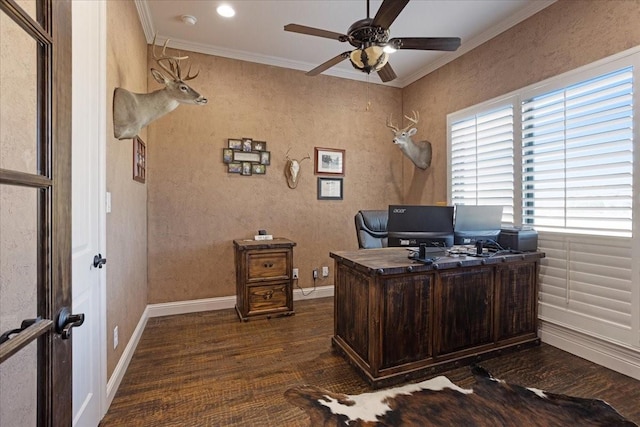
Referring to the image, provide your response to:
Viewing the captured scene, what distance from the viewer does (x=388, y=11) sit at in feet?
6.29

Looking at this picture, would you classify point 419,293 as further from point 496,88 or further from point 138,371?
point 496,88

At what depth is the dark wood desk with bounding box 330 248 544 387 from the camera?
2225 millimetres

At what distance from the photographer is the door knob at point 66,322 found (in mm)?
886

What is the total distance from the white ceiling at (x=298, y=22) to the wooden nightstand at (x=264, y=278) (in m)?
2.40

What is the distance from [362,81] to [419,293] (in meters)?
3.51

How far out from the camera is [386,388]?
219cm

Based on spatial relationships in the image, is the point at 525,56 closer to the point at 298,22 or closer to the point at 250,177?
the point at 298,22

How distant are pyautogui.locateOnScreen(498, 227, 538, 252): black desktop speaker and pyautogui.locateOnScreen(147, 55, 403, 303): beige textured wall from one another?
210cm

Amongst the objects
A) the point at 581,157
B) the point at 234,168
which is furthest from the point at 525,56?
the point at 234,168

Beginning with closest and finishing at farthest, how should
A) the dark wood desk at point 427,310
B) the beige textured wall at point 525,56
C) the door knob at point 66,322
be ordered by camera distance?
the door knob at point 66,322
the dark wood desk at point 427,310
the beige textured wall at point 525,56

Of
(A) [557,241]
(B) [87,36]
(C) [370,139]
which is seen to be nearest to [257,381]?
(B) [87,36]

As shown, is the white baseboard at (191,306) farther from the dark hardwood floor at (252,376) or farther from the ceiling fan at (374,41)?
the ceiling fan at (374,41)

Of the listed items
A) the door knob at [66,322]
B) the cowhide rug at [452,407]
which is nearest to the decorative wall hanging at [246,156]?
the cowhide rug at [452,407]

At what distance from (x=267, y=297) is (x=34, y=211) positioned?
2952 millimetres
